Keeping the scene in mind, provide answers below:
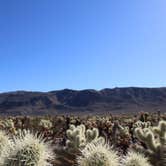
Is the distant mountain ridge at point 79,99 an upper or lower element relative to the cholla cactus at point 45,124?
upper

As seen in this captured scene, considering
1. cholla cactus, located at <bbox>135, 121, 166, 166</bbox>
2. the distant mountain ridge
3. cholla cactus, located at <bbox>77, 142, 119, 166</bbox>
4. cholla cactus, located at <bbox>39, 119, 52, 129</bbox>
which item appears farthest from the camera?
the distant mountain ridge

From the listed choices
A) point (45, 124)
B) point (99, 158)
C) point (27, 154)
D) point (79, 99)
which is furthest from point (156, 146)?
point (79, 99)

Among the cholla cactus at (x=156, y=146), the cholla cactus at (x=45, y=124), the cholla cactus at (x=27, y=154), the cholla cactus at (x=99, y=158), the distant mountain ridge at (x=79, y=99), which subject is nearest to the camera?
the cholla cactus at (x=27, y=154)

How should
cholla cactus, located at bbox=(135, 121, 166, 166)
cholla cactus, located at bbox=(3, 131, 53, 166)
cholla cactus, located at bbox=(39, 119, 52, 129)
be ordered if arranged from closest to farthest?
cholla cactus, located at bbox=(3, 131, 53, 166)
cholla cactus, located at bbox=(135, 121, 166, 166)
cholla cactus, located at bbox=(39, 119, 52, 129)

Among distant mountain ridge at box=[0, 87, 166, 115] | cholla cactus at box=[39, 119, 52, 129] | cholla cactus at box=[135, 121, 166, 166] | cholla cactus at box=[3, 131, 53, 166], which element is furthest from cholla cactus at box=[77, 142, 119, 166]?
distant mountain ridge at box=[0, 87, 166, 115]

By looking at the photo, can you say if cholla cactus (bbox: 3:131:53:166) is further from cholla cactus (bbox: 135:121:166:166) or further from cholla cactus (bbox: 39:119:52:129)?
cholla cactus (bbox: 39:119:52:129)

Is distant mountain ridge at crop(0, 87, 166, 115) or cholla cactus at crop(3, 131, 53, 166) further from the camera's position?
distant mountain ridge at crop(0, 87, 166, 115)

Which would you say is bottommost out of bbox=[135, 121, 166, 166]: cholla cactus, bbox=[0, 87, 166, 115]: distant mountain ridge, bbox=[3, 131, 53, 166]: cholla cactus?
bbox=[135, 121, 166, 166]: cholla cactus

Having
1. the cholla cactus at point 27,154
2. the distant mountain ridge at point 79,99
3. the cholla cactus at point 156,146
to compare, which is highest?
the distant mountain ridge at point 79,99

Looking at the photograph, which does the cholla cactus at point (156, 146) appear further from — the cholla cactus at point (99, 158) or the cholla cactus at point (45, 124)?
the cholla cactus at point (45, 124)

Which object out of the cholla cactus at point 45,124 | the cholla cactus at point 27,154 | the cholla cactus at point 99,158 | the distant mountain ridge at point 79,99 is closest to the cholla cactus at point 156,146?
the cholla cactus at point 99,158

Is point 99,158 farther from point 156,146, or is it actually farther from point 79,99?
point 79,99

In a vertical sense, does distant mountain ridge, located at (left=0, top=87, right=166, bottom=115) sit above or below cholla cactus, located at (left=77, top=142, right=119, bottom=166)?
above

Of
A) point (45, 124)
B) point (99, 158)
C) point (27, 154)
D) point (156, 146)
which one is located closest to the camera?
point (27, 154)
